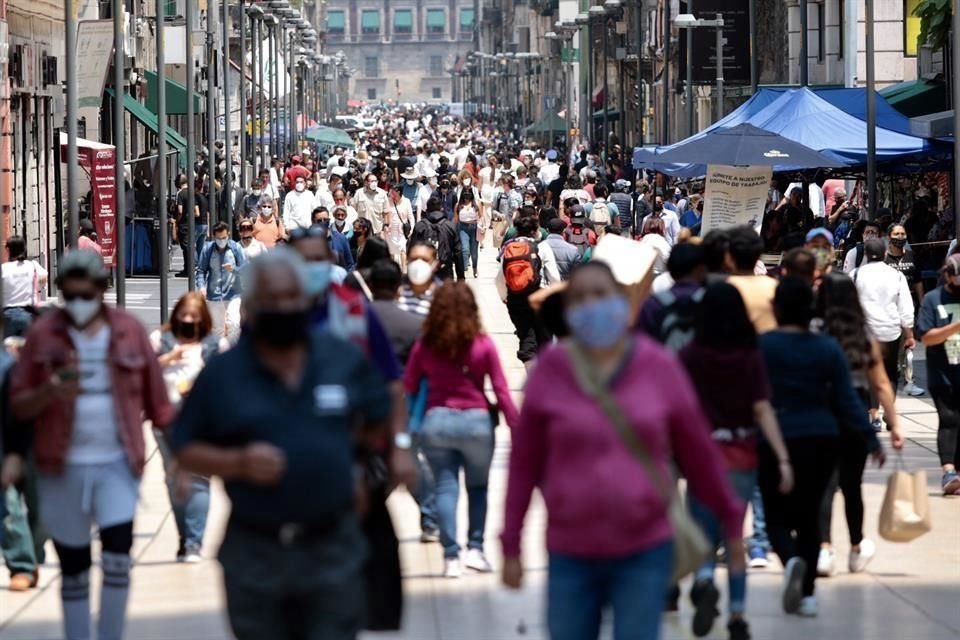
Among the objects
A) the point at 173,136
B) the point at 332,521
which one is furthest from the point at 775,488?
the point at 173,136

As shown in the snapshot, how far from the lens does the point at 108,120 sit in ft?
147

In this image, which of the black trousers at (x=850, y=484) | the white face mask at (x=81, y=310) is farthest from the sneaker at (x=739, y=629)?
the white face mask at (x=81, y=310)

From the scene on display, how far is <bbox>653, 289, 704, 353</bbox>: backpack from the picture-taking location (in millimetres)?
9781

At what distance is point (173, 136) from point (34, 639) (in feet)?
115

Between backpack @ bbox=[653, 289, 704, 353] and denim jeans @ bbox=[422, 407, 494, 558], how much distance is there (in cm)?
138

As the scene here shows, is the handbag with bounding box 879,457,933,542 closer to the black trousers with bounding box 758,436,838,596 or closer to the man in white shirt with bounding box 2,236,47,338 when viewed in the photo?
the black trousers with bounding box 758,436,838,596

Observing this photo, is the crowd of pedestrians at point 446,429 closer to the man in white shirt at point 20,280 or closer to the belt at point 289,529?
the belt at point 289,529

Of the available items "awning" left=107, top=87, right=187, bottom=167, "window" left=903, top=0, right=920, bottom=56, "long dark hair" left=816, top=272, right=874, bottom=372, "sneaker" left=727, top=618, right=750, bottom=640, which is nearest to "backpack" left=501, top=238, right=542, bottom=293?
"long dark hair" left=816, top=272, right=874, bottom=372

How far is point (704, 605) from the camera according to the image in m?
9.34

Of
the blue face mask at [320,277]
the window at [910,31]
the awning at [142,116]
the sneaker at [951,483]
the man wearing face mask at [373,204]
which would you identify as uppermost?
the window at [910,31]

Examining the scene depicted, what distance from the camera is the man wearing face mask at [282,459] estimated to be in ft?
19.9

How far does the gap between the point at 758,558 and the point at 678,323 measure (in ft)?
6.61

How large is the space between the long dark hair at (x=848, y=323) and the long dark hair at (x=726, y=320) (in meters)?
1.76

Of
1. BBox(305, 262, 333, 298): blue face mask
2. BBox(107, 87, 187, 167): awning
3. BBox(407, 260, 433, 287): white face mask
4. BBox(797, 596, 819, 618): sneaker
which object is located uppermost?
BBox(107, 87, 187, 167): awning
